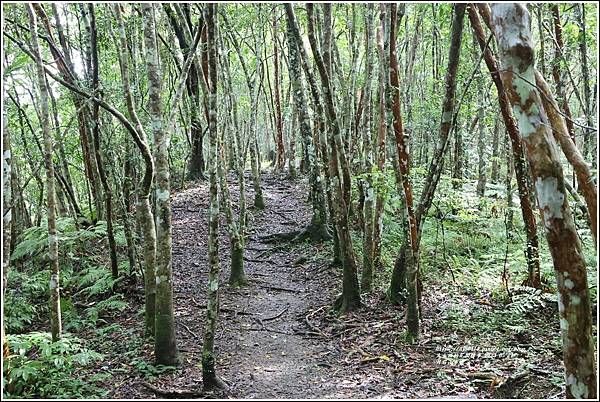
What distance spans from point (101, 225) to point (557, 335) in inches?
348

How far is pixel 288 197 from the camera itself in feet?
62.0

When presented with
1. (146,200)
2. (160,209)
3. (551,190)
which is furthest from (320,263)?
(551,190)

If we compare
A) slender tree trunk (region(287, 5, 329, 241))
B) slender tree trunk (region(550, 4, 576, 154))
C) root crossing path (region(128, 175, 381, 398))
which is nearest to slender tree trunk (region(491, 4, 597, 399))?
root crossing path (region(128, 175, 381, 398))

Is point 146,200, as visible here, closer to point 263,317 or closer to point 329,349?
point 263,317

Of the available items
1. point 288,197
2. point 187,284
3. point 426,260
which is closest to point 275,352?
point 187,284

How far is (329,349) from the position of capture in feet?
25.1

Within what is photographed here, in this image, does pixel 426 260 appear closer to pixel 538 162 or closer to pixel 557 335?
pixel 557 335

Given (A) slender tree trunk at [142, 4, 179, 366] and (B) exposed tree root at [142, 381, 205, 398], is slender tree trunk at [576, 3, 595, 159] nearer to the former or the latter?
(A) slender tree trunk at [142, 4, 179, 366]

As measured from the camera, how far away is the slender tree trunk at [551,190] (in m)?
Result: 3.95

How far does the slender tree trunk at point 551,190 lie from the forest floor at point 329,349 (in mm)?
1636

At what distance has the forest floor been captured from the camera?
6.03 metres

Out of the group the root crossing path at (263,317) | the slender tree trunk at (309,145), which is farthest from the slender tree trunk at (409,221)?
the slender tree trunk at (309,145)

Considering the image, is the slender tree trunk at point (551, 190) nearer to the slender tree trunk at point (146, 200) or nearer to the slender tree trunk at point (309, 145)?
the slender tree trunk at point (146, 200)

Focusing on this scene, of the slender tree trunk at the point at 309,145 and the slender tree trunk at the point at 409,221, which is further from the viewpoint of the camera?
the slender tree trunk at the point at 309,145
